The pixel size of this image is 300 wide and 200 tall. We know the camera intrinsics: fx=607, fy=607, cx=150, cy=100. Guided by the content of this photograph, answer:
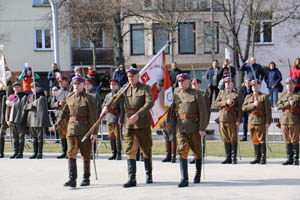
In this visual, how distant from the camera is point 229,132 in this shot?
47.8 feet

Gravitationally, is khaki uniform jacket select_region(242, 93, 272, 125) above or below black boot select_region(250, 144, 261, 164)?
above

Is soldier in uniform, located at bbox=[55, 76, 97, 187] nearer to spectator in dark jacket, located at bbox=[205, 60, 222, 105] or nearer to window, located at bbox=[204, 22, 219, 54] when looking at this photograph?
spectator in dark jacket, located at bbox=[205, 60, 222, 105]

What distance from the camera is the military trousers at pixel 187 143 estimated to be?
36.2 ft

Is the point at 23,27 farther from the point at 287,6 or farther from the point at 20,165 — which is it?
the point at 20,165

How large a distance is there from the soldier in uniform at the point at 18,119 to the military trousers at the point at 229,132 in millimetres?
5574

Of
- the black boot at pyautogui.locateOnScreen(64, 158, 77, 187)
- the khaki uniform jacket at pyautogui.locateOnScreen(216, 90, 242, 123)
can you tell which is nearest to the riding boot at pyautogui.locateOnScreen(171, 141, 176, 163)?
the khaki uniform jacket at pyautogui.locateOnScreen(216, 90, 242, 123)

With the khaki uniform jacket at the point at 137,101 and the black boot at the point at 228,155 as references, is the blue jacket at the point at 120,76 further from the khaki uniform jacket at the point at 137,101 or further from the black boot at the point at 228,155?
the khaki uniform jacket at the point at 137,101

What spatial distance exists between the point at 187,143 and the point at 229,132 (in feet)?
11.9

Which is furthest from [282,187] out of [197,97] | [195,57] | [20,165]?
[195,57]

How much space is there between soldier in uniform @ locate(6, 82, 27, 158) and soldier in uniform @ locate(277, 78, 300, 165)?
6.97 meters

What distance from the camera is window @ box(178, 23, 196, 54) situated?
41.9m

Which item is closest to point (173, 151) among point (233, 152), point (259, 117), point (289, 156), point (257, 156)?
point (233, 152)

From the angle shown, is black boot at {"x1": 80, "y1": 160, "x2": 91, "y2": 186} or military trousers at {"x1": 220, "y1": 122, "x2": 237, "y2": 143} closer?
black boot at {"x1": 80, "y1": 160, "x2": 91, "y2": 186}

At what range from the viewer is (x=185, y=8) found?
37219mm
